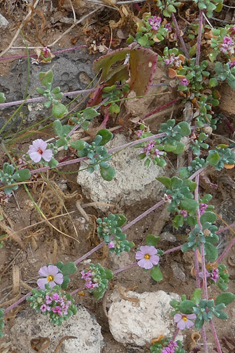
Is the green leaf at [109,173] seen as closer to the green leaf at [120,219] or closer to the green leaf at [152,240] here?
the green leaf at [120,219]

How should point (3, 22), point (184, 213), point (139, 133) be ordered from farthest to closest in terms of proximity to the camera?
1. point (3, 22)
2. point (139, 133)
3. point (184, 213)

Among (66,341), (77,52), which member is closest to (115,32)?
(77,52)

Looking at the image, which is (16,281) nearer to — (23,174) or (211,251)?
(23,174)

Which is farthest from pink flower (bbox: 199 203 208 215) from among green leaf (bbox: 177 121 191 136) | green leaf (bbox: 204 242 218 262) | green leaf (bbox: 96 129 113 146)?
green leaf (bbox: 96 129 113 146)

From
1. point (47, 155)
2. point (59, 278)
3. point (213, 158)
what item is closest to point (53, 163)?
point (47, 155)

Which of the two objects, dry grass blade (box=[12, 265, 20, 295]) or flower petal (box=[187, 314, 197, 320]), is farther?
dry grass blade (box=[12, 265, 20, 295])

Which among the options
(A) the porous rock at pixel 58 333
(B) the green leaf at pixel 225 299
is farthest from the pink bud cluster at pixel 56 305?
(B) the green leaf at pixel 225 299

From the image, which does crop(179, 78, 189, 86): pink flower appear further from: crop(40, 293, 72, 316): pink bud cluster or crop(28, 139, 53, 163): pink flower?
crop(40, 293, 72, 316): pink bud cluster
